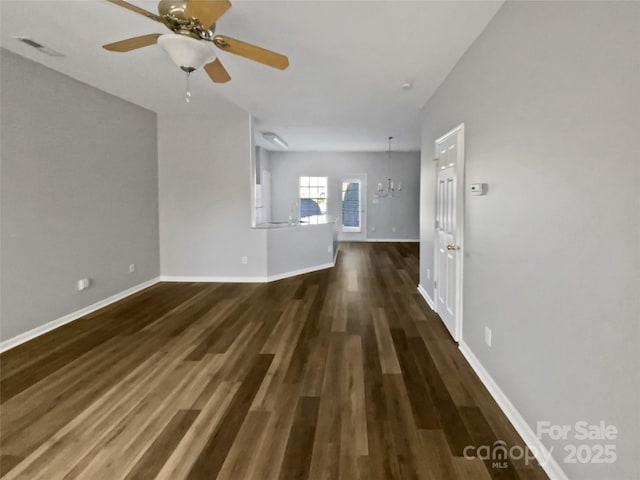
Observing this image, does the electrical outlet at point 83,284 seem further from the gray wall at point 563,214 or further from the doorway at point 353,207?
the doorway at point 353,207

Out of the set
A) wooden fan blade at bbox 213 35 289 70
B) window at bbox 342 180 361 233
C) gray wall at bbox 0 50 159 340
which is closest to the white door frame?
wooden fan blade at bbox 213 35 289 70

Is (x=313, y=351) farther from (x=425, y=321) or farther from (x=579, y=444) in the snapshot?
(x=579, y=444)

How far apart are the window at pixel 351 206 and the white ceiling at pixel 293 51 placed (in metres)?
5.06

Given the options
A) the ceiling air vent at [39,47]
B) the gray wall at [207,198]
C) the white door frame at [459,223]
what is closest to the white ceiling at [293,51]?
the ceiling air vent at [39,47]

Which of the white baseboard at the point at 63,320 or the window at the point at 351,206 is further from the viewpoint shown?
the window at the point at 351,206

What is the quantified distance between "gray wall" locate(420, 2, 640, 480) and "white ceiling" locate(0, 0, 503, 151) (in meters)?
0.57

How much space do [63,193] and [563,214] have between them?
4.52 meters

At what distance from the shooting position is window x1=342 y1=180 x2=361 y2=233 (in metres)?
10.4

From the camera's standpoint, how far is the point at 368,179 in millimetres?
10305

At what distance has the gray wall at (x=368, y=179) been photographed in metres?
10.3

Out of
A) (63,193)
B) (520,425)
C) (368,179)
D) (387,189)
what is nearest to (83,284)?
(63,193)

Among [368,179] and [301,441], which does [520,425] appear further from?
[368,179]

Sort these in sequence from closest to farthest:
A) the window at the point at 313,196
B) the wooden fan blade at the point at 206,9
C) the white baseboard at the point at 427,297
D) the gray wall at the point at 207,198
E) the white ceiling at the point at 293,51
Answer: the wooden fan blade at the point at 206,9
the white ceiling at the point at 293,51
the white baseboard at the point at 427,297
the gray wall at the point at 207,198
the window at the point at 313,196

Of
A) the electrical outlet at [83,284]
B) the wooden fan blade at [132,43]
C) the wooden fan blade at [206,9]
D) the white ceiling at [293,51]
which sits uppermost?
the white ceiling at [293,51]
